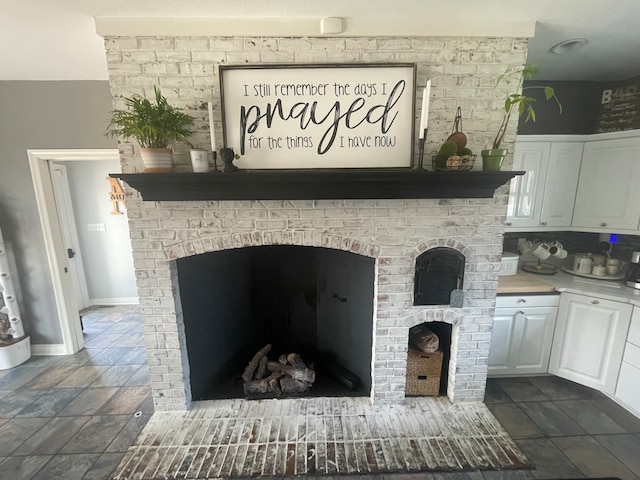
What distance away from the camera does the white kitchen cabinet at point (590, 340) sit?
83.6 inches

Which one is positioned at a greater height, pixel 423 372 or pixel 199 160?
pixel 199 160

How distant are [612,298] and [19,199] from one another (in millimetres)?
5043

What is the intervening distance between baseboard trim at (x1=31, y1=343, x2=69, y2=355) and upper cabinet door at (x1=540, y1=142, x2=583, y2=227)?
4834 mm

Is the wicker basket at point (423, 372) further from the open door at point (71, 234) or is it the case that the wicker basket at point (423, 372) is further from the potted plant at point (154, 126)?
the open door at point (71, 234)

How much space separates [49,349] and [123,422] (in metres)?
1.61

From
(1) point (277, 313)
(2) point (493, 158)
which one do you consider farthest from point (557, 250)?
(1) point (277, 313)

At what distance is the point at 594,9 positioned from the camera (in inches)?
60.6

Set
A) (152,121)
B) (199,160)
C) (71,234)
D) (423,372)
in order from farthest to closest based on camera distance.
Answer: (71,234), (423,372), (199,160), (152,121)

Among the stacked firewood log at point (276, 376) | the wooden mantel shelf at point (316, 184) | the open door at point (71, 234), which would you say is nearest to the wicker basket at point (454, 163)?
the wooden mantel shelf at point (316, 184)

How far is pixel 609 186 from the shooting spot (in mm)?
2387

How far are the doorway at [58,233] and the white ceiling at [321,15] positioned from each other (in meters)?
0.78

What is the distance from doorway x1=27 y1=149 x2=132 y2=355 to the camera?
8.45ft

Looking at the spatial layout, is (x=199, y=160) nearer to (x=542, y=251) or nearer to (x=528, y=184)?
(x=528, y=184)

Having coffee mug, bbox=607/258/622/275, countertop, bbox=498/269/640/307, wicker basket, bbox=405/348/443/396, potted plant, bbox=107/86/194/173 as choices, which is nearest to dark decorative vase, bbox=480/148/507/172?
countertop, bbox=498/269/640/307
